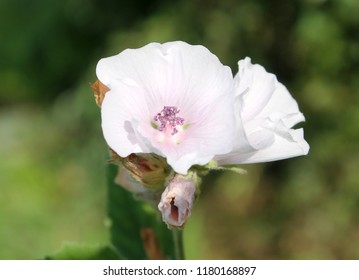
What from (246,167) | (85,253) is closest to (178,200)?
(85,253)

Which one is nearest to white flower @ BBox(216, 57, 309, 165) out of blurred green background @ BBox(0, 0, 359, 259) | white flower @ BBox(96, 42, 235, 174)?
white flower @ BBox(96, 42, 235, 174)

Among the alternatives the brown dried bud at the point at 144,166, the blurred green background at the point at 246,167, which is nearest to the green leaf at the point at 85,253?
the brown dried bud at the point at 144,166

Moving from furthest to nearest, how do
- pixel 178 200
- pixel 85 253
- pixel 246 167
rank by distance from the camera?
pixel 246 167 < pixel 85 253 < pixel 178 200

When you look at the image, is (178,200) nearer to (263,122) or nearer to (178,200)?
(178,200)

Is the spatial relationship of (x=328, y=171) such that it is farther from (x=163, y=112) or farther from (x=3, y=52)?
(x=163, y=112)

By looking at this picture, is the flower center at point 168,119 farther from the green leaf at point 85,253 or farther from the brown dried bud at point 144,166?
the green leaf at point 85,253

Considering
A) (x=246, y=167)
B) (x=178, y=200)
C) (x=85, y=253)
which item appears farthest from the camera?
(x=246, y=167)
